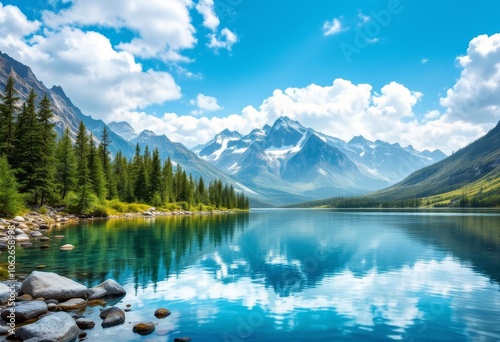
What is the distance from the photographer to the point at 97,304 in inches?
887

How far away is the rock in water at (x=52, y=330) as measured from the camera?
627 inches

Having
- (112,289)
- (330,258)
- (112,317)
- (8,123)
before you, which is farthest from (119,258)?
(8,123)

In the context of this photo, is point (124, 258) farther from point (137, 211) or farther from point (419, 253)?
point (137, 211)

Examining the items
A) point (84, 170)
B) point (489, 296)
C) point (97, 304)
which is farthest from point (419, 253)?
point (84, 170)

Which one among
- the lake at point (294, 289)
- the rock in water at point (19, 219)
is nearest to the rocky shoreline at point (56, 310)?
the lake at point (294, 289)

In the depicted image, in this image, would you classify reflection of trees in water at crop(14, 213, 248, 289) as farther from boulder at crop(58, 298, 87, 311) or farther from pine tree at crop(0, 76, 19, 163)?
pine tree at crop(0, 76, 19, 163)

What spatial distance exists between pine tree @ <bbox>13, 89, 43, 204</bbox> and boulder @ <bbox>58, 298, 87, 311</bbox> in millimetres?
61328

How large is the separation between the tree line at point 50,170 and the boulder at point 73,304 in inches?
1956

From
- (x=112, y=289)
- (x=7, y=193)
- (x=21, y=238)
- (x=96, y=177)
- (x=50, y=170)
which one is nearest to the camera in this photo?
(x=112, y=289)

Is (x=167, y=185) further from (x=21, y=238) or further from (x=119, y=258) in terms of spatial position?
(x=119, y=258)

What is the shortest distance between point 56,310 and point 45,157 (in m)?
66.6

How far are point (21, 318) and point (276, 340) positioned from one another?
1372cm

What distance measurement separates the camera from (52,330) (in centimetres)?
1630

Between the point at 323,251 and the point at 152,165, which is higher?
the point at 152,165
